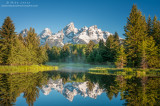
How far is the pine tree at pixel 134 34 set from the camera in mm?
39719

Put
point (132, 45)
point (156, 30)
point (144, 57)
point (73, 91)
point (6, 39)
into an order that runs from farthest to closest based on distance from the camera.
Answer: point (6, 39) → point (156, 30) → point (132, 45) → point (144, 57) → point (73, 91)

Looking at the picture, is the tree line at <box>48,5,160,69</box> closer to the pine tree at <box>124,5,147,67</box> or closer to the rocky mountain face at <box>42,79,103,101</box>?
the pine tree at <box>124,5,147,67</box>

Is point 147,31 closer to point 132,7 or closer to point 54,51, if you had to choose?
point 132,7

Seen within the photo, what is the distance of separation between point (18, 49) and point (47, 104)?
40222 mm

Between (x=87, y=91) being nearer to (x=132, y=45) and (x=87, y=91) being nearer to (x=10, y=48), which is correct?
(x=132, y=45)

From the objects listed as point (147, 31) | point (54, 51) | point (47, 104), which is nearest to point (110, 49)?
point (147, 31)

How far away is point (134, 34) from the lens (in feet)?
135

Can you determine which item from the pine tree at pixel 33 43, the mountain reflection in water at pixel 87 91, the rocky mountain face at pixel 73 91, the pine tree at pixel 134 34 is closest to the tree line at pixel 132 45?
the pine tree at pixel 134 34

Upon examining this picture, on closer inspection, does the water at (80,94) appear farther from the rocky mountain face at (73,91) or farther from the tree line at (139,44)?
the tree line at (139,44)

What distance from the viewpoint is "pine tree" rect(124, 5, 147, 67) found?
3972 cm

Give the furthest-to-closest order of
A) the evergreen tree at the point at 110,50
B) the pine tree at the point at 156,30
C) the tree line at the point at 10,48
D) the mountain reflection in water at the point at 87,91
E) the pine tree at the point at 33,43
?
the evergreen tree at the point at 110,50, the pine tree at the point at 33,43, the pine tree at the point at 156,30, the tree line at the point at 10,48, the mountain reflection in water at the point at 87,91

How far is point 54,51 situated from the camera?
5340 inches

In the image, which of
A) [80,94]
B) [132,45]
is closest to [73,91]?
[80,94]

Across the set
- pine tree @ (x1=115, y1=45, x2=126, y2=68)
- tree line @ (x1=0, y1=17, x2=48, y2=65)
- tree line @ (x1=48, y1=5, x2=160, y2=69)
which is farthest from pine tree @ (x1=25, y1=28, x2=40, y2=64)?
pine tree @ (x1=115, y1=45, x2=126, y2=68)
